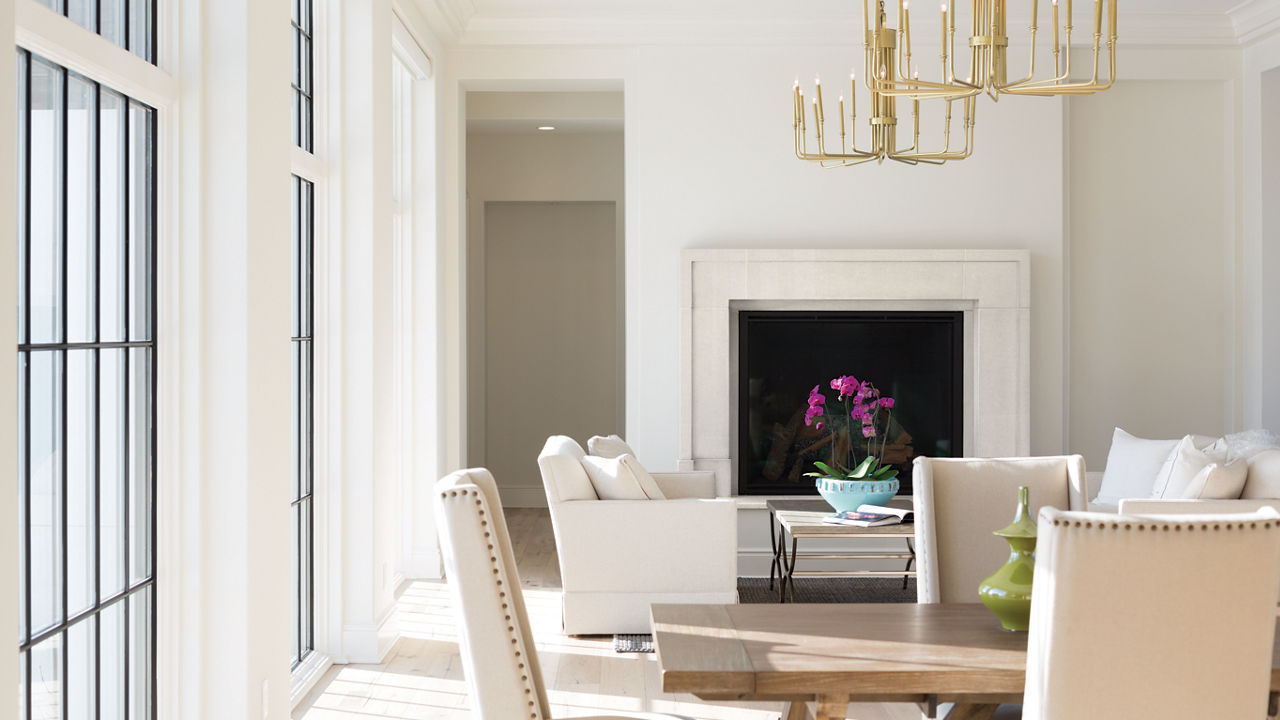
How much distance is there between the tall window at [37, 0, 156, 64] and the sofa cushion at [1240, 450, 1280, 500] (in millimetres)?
4012

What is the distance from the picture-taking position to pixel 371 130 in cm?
408

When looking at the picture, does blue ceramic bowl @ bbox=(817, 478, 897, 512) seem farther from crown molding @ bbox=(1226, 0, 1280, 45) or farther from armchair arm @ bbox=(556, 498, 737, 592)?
crown molding @ bbox=(1226, 0, 1280, 45)

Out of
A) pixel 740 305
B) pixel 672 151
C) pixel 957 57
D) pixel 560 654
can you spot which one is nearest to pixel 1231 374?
pixel 957 57

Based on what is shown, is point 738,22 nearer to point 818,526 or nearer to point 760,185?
point 760,185

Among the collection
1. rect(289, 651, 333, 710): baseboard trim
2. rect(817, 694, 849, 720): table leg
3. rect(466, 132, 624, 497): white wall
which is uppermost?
rect(466, 132, 624, 497): white wall

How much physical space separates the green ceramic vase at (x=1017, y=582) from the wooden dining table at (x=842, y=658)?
1.6 inches

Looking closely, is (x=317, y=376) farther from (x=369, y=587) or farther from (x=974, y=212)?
(x=974, y=212)

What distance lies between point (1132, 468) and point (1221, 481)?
1.18m

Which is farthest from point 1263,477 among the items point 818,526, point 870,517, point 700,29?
point 700,29

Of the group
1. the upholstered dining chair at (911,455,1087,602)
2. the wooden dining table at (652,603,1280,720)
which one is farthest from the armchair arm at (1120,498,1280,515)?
the wooden dining table at (652,603,1280,720)

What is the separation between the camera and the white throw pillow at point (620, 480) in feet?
14.5

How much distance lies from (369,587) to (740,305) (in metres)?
2.81

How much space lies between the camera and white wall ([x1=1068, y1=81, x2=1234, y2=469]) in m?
6.21

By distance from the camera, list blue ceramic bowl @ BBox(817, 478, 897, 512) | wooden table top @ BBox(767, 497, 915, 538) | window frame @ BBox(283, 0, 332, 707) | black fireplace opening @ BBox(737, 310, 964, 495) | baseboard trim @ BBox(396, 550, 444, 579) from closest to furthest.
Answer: window frame @ BBox(283, 0, 332, 707) < wooden table top @ BBox(767, 497, 915, 538) < blue ceramic bowl @ BBox(817, 478, 897, 512) < baseboard trim @ BBox(396, 550, 444, 579) < black fireplace opening @ BBox(737, 310, 964, 495)
